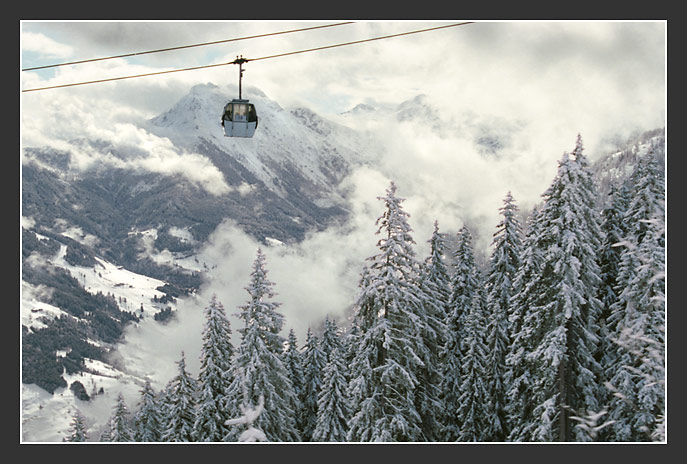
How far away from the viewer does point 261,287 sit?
29484 millimetres

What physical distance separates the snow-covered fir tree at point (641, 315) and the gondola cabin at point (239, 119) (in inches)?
613

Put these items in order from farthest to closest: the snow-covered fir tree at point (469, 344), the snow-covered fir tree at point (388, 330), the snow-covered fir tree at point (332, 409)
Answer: the snow-covered fir tree at point (332, 409) → the snow-covered fir tree at point (469, 344) → the snow-covered fir tree at point (388, 330)

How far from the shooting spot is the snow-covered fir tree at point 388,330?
24.8 meters

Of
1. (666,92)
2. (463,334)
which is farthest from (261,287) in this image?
(666,92)

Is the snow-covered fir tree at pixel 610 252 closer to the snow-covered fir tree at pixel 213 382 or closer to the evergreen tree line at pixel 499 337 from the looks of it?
the evergreen tree line at pixel 499 337

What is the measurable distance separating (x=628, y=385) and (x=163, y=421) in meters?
27.0

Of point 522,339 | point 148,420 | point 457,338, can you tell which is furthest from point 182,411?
point 522,339

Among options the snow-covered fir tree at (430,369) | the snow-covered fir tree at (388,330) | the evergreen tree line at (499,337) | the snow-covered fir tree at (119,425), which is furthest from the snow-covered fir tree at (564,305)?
the snow-covered fir tree at (119,425)

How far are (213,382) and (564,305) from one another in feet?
58.9

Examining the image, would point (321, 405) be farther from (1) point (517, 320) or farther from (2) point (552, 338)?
(2) point (552, 338)

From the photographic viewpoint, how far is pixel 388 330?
24734mm

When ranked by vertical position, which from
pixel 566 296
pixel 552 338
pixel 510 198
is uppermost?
pixel 510 198

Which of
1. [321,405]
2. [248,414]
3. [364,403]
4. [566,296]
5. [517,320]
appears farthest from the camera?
[321,405]

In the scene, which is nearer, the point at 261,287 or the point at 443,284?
the point at 261,287
